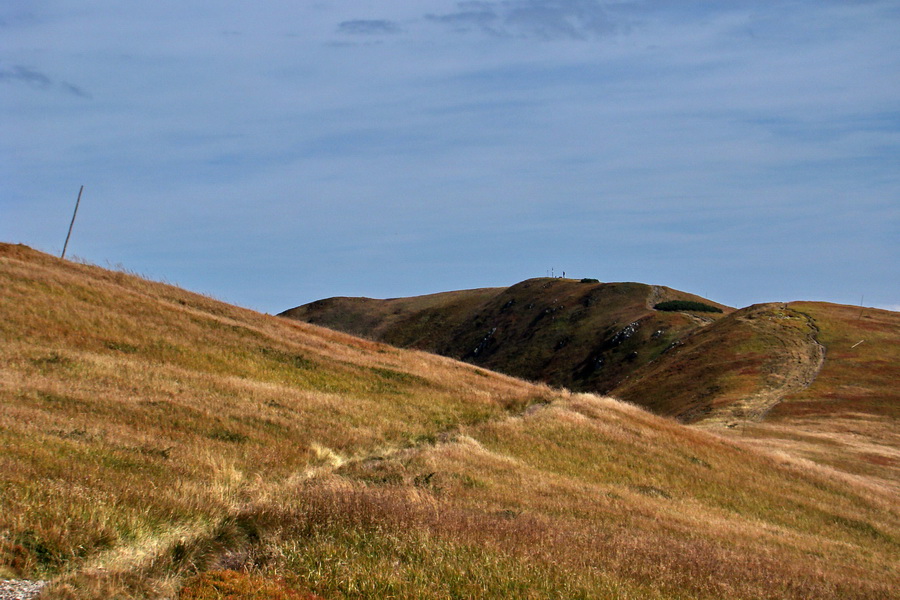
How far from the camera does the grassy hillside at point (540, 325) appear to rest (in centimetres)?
10744

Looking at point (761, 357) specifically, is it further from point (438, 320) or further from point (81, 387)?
point (438, 320)

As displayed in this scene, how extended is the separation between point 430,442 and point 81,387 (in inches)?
393

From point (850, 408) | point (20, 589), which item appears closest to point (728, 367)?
point (850, 408)

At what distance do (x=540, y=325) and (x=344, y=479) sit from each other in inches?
4834

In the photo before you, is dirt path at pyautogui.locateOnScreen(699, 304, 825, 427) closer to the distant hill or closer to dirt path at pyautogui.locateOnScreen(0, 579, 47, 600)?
the distant hill

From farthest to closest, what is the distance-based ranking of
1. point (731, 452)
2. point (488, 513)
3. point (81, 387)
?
1. point (731, 452)
2. point (81, 387)
3. point (488, 513)

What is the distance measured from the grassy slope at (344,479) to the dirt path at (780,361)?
2215 centimetres

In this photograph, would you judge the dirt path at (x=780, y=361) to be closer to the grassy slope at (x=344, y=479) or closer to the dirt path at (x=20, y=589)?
the grassy slope at (x=344, y=479)

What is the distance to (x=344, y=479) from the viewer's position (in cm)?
1534

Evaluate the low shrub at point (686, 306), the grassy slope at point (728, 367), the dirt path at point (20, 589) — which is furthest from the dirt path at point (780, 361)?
the dirt path at point (20, 589)

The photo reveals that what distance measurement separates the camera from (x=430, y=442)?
77.8ft

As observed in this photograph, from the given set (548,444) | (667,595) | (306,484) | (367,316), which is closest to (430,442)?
(548,444)

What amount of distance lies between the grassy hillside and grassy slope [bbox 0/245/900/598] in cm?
6466

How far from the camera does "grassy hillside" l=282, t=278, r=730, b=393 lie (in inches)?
4230
